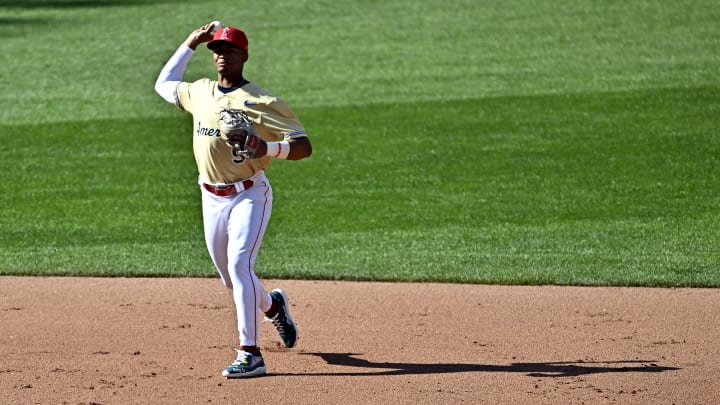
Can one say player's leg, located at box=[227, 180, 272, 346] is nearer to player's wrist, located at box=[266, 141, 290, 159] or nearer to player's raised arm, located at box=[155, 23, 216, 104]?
player's wrist, located at box=[266, 141, 290, 159]

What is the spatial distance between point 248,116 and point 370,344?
5.91 feet

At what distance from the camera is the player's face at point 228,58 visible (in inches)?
246

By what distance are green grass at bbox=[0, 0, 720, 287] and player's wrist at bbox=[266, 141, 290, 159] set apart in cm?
320

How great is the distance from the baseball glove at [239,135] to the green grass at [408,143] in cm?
342

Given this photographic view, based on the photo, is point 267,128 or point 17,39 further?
point 17,39

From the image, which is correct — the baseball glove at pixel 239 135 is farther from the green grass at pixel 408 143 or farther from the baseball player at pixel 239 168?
the green grass at pixel 408 143

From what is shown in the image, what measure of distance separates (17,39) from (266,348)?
53.4 ft

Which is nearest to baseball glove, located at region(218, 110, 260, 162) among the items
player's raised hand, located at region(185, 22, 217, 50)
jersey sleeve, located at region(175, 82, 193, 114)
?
jersey sleeve, located at region(175, 82, 193, 114)

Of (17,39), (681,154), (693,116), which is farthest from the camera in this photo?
(17,39)

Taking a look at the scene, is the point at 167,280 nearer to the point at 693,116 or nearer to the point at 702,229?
the point at 702,229

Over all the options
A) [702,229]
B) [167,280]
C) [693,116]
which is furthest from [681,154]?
[167,280]

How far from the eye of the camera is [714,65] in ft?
58.3

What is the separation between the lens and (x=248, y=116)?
6.27m

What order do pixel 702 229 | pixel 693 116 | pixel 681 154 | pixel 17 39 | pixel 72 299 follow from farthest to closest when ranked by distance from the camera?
pixel 17 39 < pixel 693 116 < pixel 681 154 < pixel 702 229 < pixel 72 299
